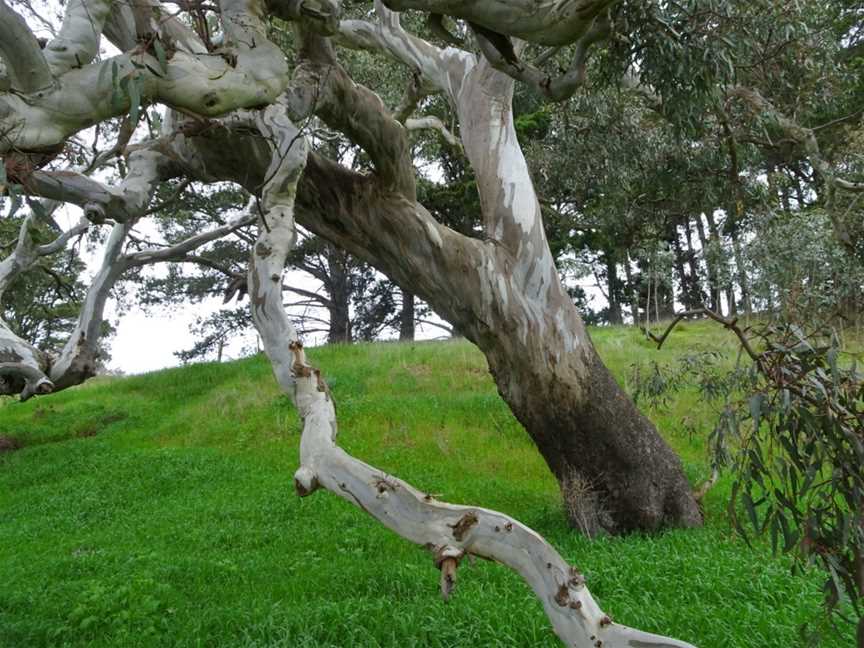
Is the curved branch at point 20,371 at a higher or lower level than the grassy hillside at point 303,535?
higher

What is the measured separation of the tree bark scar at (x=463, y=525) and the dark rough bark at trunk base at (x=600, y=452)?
388 centimetres

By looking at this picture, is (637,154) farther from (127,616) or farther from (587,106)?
(127,616)

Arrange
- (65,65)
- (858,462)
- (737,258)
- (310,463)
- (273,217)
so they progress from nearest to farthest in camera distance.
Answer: (858,462) < (65,65) < (310,463) < (273,217) < (737,258)

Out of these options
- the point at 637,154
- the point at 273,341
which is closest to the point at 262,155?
the point at 273,341

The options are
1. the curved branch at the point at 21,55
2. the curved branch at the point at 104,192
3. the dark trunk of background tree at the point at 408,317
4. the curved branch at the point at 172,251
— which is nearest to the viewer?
the curved branch at the point at 21,55

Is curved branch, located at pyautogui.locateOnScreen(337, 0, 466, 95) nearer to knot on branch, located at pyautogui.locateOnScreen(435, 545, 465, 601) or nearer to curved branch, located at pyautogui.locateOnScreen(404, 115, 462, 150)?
curved branch, located at pyautogui.locateOnScreen(404, 115, 462, 150)

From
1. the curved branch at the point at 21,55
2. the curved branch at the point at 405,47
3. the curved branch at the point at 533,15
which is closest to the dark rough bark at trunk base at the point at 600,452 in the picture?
the curved branch at the point at 405,47

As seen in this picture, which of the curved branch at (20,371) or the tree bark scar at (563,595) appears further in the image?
the curved branch at (20,371)

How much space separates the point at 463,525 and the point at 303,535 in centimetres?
497

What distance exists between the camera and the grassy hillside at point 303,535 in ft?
14.9

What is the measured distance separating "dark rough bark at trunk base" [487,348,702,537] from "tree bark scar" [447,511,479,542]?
388 cm

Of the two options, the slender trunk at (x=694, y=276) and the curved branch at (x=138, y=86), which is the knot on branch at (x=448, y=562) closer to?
the curved branch at (x=138, y=86)

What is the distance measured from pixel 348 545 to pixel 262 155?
3.38 metres

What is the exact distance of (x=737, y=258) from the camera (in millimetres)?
13266
